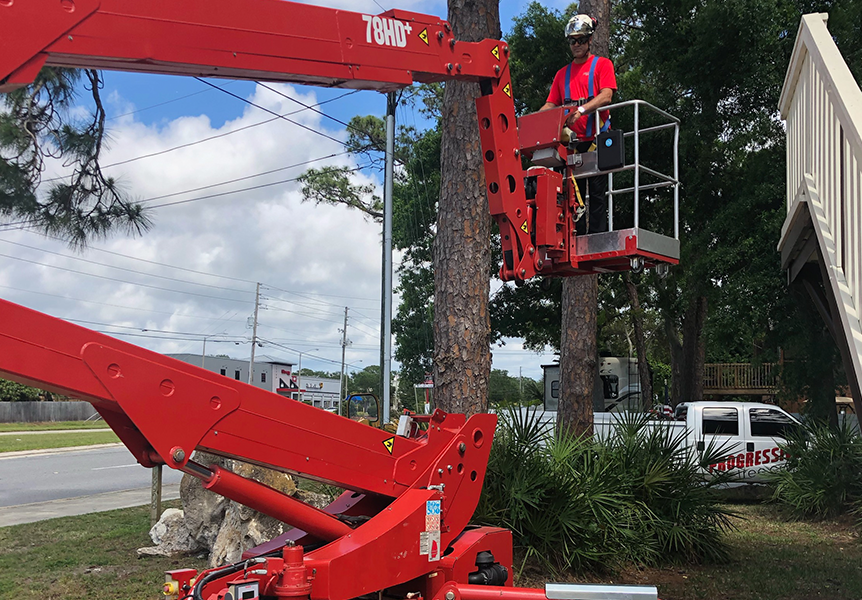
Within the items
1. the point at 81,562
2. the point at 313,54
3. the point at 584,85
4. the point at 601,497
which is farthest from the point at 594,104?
the point at 81,562

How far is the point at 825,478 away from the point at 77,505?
515 inches

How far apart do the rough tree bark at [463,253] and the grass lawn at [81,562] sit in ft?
11.8

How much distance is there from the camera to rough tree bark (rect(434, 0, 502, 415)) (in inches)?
329

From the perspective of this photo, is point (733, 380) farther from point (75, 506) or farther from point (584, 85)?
point (584, 85)

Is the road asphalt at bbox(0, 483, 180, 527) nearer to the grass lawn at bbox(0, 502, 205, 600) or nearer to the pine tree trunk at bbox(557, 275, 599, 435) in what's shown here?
the grass lawn at bbox(0, 502, 205, 600)

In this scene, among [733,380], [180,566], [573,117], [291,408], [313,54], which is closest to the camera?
[291,408]

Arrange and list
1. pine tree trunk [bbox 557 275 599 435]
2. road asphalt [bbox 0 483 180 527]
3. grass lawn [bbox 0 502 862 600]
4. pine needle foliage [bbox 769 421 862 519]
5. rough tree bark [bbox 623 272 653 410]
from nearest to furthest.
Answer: grass lawn [bbox 0 502 862 600], road asphalt [bbox 0 483 180 527], pine tree trunk [bbox 557 275 599 435], pine needle foliage [bbox 769 421 862 519], rough tree bark [bbox 623 272 653 410]

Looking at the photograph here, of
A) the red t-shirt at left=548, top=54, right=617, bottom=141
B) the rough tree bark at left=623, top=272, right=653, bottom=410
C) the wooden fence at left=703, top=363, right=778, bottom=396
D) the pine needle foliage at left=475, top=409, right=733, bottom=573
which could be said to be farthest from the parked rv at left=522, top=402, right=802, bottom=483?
the wooden fence at left=703, top=363, right=778, bottom=396

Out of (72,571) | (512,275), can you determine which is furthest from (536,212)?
(72,571)

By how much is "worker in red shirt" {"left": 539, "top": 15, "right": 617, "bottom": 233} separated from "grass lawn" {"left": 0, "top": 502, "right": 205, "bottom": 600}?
537cm

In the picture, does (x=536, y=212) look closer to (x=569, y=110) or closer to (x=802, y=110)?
(x=569, y=110)

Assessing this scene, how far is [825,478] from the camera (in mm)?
13789

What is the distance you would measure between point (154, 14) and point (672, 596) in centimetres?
713

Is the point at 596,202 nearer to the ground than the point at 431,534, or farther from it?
farther from it
